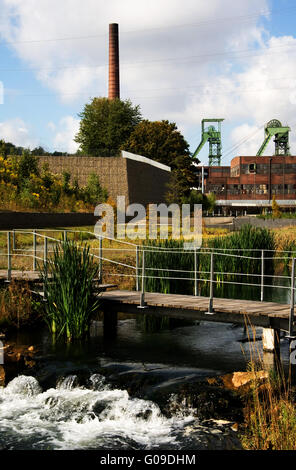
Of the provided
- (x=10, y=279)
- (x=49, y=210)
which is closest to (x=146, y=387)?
(x=10, y=279)

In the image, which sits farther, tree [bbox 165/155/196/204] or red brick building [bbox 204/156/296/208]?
red brick building [bbox 204/156/296/208]

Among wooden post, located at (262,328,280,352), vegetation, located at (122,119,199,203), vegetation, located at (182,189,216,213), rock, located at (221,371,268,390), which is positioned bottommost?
rock, located at (221,371,268,390)

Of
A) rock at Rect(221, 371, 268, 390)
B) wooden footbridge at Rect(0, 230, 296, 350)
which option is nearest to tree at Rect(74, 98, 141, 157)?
wooden footbridge at Rect(0, 230, 296, 350)

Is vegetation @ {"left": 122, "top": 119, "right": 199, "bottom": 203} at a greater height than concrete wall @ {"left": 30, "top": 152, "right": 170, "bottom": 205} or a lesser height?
greater

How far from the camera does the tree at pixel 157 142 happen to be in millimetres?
58188

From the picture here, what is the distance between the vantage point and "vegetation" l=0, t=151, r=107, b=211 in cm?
2849

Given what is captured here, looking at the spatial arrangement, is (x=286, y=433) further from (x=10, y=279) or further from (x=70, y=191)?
(x=70, y=191)

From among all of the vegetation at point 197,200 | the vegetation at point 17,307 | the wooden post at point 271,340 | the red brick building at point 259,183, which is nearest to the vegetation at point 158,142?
the vegetation at point 197,200

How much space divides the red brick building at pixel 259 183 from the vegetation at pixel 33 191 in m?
56.3

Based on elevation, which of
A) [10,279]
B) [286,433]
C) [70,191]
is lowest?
[286,433]

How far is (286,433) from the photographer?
6.08 metres

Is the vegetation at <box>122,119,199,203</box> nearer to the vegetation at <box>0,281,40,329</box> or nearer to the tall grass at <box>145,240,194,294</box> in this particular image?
the tall grass at <box>145,240,194,294</box>

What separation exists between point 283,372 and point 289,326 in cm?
77

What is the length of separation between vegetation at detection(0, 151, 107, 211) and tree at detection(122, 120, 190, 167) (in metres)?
22.6
